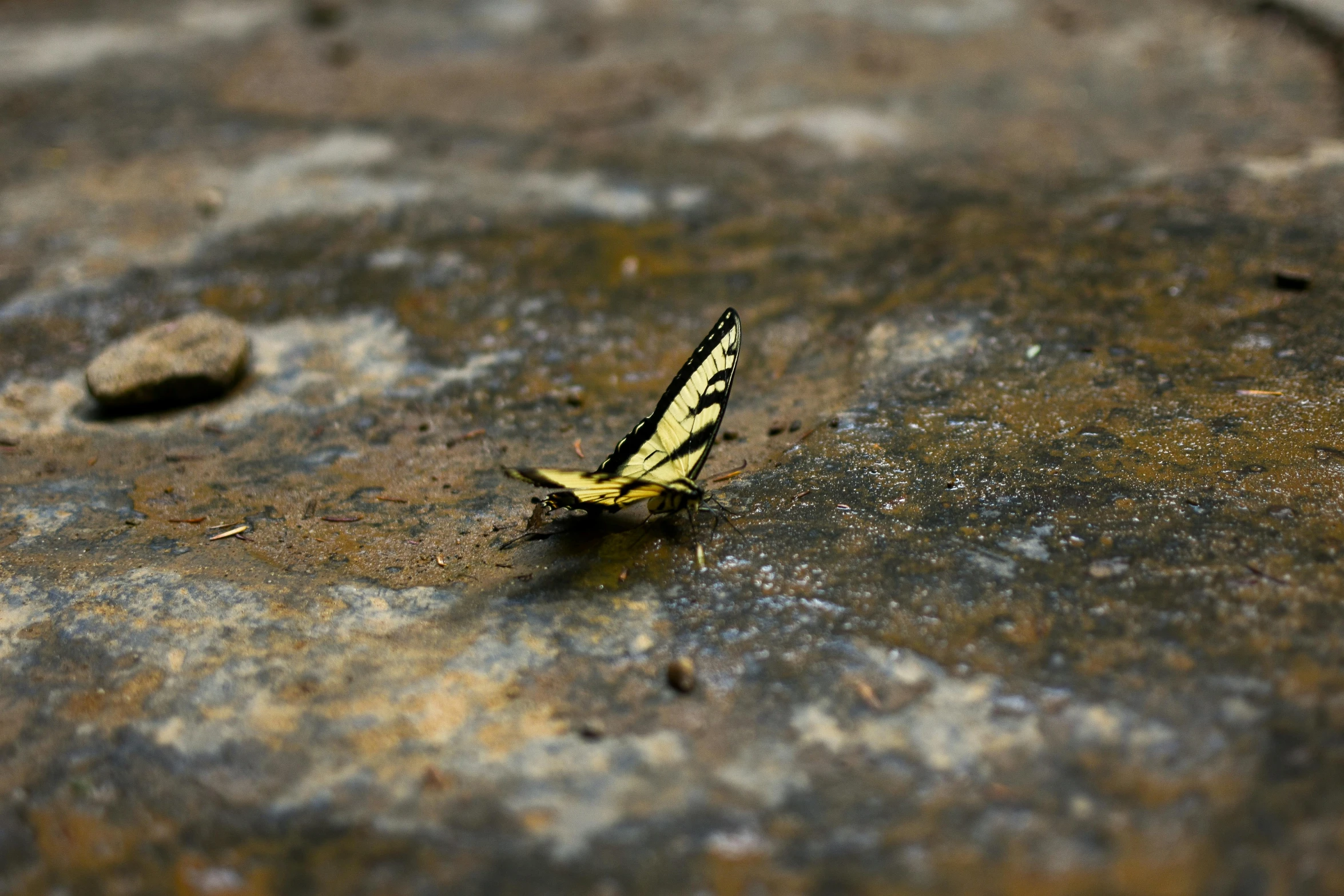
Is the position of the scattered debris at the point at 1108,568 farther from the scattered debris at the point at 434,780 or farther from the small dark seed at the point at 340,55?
the small dark seed at the point at 340,55

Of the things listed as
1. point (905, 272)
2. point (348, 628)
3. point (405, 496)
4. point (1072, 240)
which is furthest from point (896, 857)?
point (1072, 240)

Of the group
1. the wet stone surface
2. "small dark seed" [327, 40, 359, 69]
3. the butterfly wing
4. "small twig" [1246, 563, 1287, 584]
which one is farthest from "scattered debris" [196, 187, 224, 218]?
"small twig" [1246, 563, 1287, 584]

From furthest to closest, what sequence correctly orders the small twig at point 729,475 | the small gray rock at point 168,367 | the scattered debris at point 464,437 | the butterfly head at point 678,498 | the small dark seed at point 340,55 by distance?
the small dark seed at point 340,55 → the small gray rock at point 168,367 → the scattered debris at point 464,437 → the small twig at point 729,475 → the butterfly head at point 678,498

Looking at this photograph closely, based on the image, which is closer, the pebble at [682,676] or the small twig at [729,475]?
the pebble at [682,676]

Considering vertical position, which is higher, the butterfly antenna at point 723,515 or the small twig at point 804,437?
the small twig at point 804,437

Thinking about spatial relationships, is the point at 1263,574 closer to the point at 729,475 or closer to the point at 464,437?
the point at 729,475

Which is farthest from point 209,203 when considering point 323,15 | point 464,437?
point 323,15

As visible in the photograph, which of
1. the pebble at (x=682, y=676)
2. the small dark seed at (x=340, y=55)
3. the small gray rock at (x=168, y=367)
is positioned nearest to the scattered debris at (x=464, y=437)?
the small gray rock at (x=168, y=367)
